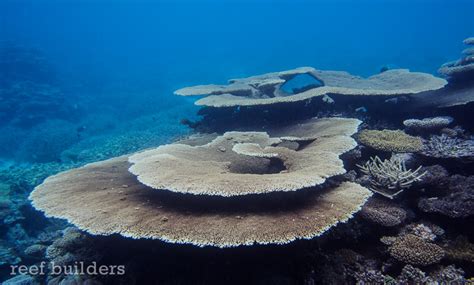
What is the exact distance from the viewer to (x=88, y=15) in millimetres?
127562

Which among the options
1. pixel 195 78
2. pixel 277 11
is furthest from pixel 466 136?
pixel 277 11

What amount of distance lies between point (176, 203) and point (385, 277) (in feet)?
9.54

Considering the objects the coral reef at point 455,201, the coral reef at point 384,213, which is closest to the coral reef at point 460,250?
the coral reef at point 455,201

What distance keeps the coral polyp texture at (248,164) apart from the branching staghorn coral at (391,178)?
2.02 feet

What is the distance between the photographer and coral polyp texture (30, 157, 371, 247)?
10.8 feet

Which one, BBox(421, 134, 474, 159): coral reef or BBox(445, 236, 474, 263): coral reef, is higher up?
BBox(421, 134, 474, 159): coral reef

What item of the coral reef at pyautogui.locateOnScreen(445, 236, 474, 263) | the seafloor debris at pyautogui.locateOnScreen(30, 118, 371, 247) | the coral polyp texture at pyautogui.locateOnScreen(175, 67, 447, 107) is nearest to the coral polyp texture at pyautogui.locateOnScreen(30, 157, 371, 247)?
the seafloor debris at pyautogui.locateOnScreen(30, 118, 371, 247)

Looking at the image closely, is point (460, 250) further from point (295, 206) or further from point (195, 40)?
point (195, 40)

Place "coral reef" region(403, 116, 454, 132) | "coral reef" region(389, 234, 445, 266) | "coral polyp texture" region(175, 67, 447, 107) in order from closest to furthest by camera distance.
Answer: "coral reef" region(389, 234, 445, 266)
"coral reef" region(403, 116, 454, 132)
"coral polyp texture" region(175, 67, 447, 107)

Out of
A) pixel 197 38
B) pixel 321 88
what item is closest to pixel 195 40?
pixel 197 38

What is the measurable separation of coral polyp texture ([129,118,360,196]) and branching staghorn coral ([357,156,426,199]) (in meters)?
0.62

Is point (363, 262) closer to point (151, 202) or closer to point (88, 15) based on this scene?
point (151, 202)

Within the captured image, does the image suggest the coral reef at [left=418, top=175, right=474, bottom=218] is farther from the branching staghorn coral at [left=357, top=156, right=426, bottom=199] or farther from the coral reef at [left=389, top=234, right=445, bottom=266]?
the coral reef at [left=389, top=234, right=445, bottom=266]

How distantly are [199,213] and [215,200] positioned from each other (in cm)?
34
